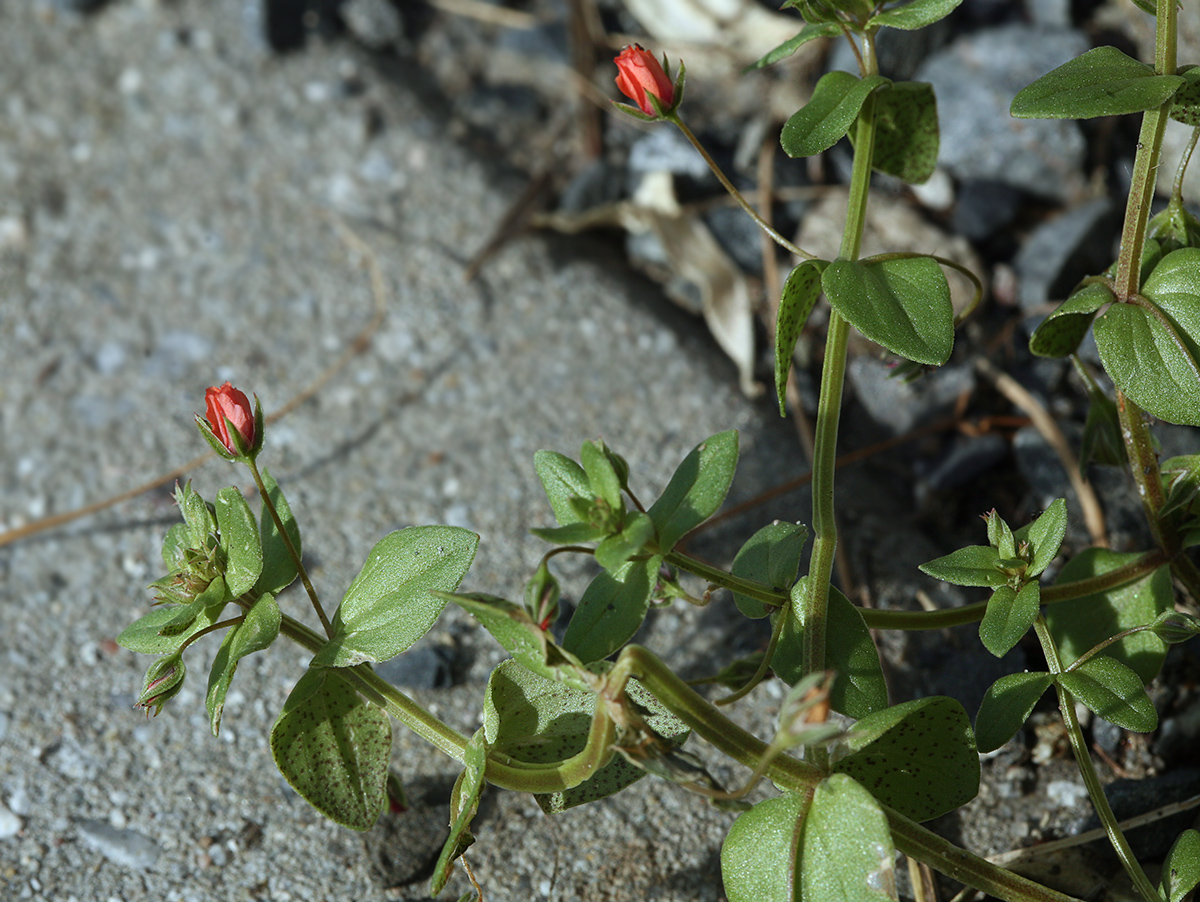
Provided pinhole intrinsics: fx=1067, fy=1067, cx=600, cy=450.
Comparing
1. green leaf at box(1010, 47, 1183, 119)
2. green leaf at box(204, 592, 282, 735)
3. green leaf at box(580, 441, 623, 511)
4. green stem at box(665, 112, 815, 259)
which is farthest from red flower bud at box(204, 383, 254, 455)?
green leaf at box(1010, 47, 1183, 119)

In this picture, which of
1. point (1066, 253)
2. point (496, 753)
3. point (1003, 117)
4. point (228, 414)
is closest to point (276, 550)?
point (228, 414)

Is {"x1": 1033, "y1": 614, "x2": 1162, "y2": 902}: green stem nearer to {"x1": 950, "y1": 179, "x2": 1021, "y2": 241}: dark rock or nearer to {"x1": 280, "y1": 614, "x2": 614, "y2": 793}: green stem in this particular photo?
{"x1": 280, "y1": 614, "x2": 614, "y2": 793}: green stem

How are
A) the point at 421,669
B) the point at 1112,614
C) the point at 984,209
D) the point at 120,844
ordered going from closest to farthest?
the point at 1112,614 < the point at 120,844 < the point at 421,669 < the point at 984,209

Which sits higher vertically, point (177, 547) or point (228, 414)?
point (228, 414)

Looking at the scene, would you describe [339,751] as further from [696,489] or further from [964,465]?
[964,465]

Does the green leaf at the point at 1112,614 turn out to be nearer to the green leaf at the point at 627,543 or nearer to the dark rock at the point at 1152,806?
the dark rock at the point at 1152,806

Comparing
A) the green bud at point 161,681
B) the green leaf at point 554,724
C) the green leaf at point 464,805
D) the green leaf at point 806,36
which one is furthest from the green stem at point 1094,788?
the green bud at point 161,681
